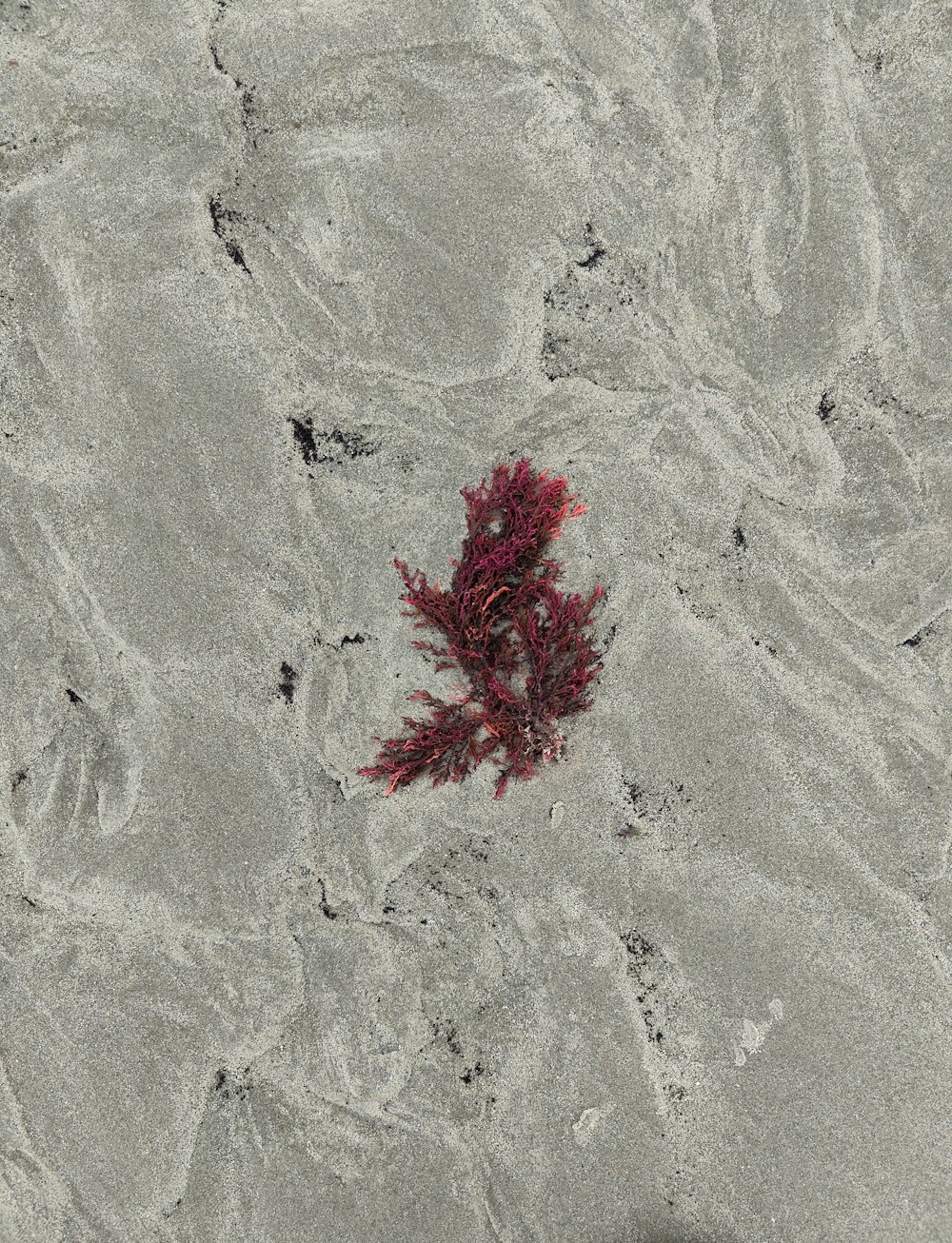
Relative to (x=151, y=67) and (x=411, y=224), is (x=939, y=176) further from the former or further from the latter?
(x=151, y=67)

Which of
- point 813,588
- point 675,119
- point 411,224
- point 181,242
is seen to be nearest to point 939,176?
point 675,119

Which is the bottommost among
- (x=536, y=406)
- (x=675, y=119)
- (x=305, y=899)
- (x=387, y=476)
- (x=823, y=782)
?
(x=305, y=899)

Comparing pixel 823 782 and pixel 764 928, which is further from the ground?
pixel 823 782
